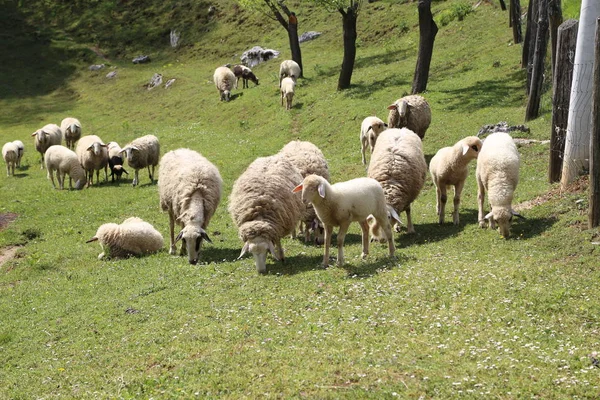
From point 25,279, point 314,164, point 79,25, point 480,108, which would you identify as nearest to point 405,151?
point 314,164

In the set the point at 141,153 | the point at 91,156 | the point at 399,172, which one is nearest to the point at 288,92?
the point at 141,153

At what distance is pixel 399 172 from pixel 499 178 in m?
2.42

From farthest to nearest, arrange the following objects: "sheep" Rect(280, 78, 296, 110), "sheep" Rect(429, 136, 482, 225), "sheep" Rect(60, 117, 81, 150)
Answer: "sheep" Rect(60, 117, 81, 150) < "sheep" Rect(280, 78, 296, 110) < "sheep" Rect(429, 136, 482, 225)

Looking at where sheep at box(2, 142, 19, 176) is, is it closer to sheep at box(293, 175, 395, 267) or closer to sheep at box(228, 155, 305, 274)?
sheep at box(228, 155, 305, 274)

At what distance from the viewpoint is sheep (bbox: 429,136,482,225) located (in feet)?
44.0

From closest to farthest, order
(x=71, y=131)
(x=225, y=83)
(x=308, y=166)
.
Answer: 1. (x=308, y=166)
2. (x=71, y=131)
3. (x=225, y=83)

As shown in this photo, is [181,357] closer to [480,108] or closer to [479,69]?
[480,108]

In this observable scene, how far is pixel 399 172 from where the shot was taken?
13.8 meters

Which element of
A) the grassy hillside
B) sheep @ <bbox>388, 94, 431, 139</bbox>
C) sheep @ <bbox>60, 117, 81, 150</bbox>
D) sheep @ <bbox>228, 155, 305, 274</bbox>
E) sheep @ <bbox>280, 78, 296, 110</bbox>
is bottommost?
the grassy hillside

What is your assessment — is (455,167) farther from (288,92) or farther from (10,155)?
(10,155)

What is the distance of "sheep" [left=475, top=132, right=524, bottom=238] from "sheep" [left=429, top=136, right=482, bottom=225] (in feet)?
0.98

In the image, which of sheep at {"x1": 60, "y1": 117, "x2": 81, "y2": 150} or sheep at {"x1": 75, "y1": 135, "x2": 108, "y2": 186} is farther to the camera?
sheep at {"x1": 60, "y1": 117, "x2": 81, "y2": 150}

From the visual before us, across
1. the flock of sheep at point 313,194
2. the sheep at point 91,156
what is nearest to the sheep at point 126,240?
the flock of sheep at point 313,194

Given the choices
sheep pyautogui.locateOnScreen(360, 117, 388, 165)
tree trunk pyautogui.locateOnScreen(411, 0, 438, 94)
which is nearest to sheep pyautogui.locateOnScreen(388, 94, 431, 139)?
sheep pyautogui.locateOnScreen(360, 117, 388, 165)
